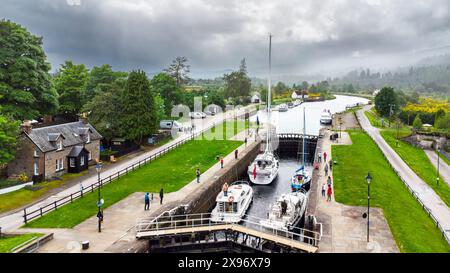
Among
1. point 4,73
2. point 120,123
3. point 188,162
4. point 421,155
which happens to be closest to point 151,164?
point 188,162

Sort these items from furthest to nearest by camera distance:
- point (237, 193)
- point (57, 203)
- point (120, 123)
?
point (120, 123), point (237, 193), point (57, 203)

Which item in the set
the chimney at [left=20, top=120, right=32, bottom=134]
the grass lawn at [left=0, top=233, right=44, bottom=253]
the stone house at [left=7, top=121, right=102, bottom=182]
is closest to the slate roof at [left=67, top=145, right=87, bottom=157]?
the stone house at [left=7, top=121, right=102, bottom=182]

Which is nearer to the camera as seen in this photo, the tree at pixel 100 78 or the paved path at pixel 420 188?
the paved path at pixel 420 188

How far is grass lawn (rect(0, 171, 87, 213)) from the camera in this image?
33.9 metres

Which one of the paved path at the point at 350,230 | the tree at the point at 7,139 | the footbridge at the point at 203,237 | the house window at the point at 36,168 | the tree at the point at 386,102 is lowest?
the footbridge at the point at 203,237

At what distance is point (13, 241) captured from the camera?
24.6 m

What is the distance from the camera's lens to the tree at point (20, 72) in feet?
167

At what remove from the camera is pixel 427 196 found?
39594 millimetres

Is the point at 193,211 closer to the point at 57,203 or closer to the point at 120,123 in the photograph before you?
the point at 57,203

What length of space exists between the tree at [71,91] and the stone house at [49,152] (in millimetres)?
23985

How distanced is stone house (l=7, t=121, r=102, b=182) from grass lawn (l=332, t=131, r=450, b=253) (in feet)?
97.4

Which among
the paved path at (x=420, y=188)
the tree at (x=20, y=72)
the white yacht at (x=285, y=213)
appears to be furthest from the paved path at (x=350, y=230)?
the tree at (x=20, y=72)

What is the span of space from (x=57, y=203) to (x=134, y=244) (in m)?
11.8

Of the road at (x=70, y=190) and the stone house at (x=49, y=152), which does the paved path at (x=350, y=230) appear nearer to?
the road at (x=70, y=190)
